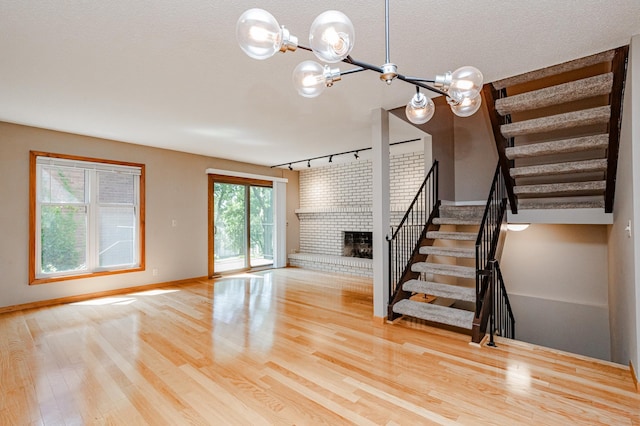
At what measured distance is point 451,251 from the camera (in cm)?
390

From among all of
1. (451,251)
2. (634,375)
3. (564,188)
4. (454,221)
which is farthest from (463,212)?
(634,375)

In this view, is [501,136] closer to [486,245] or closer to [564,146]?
[564,146]

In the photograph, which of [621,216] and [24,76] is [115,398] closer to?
[24,76]

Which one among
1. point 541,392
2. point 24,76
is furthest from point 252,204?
point 541,392

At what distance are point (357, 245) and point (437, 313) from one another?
408cm

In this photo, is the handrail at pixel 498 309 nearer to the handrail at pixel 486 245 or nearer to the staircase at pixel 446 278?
the handrail at pixel 486 245

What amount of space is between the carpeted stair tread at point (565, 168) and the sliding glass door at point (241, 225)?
525cm

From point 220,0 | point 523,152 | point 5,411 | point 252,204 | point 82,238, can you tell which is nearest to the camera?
point 220,0

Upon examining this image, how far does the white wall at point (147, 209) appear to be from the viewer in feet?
13.7

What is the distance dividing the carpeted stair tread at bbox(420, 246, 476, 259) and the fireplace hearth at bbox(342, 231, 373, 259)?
311cm

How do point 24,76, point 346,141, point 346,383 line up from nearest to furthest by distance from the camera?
point 346,383 < point 24,76 < point 346,141

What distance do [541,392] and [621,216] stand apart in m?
1.79

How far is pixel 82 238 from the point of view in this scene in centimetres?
482

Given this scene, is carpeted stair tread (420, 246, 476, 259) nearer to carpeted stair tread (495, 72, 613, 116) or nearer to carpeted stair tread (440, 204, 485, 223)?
carpeted stair tread (440, 204, 485, 223)
